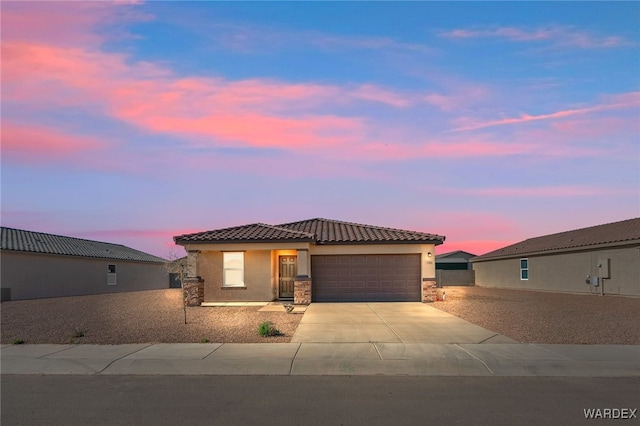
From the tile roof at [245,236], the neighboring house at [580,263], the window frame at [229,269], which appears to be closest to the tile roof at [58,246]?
the tile roof at [245,236]

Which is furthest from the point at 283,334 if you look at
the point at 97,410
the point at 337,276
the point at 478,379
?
the point at 337,276

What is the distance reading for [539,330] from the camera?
14.1 meters

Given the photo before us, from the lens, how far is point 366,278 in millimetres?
22703

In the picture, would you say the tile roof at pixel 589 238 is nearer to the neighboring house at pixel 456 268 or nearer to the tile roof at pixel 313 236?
the neighboring house at pixel 456 268

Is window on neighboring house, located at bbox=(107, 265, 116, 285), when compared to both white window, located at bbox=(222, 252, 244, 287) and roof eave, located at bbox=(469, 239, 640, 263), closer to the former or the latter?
white window, located at bbox=(222, 252, 244, 287)

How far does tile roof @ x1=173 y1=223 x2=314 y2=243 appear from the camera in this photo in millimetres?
21391

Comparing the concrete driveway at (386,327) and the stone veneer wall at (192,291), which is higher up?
the stone veneer wall at (192,291)

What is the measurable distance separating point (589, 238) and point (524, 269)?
6547 millimetres

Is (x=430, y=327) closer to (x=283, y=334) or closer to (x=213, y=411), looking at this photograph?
(x=283, y=334)

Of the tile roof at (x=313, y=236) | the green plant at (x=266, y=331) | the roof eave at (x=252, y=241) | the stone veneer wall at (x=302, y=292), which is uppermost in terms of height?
the tile roof at (x=313, y=236)

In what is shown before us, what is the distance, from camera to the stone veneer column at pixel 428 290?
22172 millimetres

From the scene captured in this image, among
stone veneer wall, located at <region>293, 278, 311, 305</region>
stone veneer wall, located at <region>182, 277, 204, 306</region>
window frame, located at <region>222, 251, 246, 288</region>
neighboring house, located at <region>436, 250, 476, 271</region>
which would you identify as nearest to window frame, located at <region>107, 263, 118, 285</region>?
window frame, located at <region>222, 251, 246, 288</region>

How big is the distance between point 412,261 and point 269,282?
20.7 feet

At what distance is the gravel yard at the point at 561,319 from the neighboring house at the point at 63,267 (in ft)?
71.1
